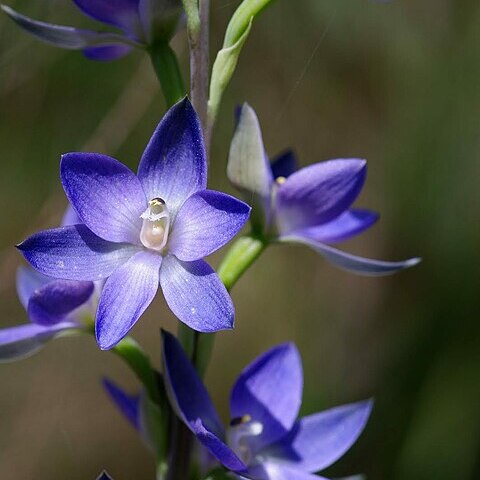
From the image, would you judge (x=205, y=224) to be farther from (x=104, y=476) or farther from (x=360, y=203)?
(x=360, y=203)

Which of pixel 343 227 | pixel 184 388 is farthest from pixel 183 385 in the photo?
pixel 343 227

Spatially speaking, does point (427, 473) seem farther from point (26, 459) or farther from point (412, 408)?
point (26, 459)

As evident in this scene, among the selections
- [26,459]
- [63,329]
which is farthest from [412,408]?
[63,329]

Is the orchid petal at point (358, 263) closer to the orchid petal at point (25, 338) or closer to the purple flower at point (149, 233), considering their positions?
the purple flower at point (149, 233)

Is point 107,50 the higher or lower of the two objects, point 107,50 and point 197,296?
the higher

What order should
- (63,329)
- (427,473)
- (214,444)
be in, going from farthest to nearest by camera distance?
(427,473), (63,329), (214,444)

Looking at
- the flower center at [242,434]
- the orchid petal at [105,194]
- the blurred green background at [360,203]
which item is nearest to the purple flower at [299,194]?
the orchid petal at [105,194]
